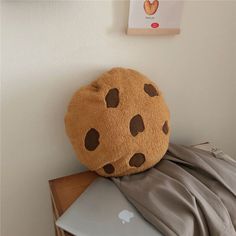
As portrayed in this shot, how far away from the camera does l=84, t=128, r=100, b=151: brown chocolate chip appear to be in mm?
727

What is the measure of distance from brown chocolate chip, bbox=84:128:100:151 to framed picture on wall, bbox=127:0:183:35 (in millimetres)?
336

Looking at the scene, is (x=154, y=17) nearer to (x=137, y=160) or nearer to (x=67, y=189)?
(x=137, y=160)

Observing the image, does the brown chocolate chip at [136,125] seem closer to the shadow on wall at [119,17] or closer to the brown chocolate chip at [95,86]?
the brown chocolate chip at [95,86]

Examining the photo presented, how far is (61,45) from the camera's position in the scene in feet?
2.61

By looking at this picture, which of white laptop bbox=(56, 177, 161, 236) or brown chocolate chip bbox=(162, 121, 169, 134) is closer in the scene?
white laptop bbox=(56, 177, 161, 236)

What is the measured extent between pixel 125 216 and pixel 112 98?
308mm

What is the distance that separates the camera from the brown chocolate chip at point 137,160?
2.47 feet

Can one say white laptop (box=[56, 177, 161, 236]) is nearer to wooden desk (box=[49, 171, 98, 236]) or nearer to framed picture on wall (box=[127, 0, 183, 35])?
wooden desk (box=[49, 171, 98, 236])

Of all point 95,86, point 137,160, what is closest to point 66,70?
point 95,86

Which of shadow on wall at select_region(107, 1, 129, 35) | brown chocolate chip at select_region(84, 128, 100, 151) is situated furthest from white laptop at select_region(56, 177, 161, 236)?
shadow on wall at select_region(107, 1, 129, 35)

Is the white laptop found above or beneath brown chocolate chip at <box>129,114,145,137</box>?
beneath

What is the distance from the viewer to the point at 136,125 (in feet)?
2.44

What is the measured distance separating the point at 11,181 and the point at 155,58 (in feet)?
2.08

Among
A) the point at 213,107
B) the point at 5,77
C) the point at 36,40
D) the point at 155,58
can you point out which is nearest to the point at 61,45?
the point at 36,40
